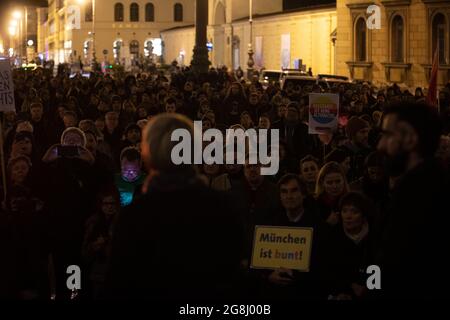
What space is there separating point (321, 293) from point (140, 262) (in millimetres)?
3195

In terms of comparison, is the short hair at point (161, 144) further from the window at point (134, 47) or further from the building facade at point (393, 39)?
the window at point (134, 47)

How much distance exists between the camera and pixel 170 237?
16.0ft

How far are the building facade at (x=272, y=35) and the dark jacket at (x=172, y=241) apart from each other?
50076mm

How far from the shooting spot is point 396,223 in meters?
5.22

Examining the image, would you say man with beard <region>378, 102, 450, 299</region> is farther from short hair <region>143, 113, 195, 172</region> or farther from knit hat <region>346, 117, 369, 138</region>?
knit hat <region>346, 117, 369, 138</region>

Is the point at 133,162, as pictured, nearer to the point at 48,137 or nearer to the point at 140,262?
the point at 48,137

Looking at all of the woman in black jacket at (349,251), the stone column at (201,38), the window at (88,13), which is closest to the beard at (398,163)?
the woman in black jacket at (349,251)

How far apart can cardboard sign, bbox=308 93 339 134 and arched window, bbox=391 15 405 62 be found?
29.2 metres

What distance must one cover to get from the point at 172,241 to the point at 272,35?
203ft

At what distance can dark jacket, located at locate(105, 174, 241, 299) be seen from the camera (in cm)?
486

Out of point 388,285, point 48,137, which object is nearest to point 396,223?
point 388,285

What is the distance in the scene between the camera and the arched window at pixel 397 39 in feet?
147

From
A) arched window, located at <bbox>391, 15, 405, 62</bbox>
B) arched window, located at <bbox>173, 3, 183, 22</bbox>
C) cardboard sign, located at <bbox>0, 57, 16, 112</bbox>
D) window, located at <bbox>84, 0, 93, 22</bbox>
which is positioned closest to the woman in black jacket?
cardboard sign, located at <bbox>0, 57, 16, 112</bbox>

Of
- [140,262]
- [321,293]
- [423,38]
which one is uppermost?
[423,38]
